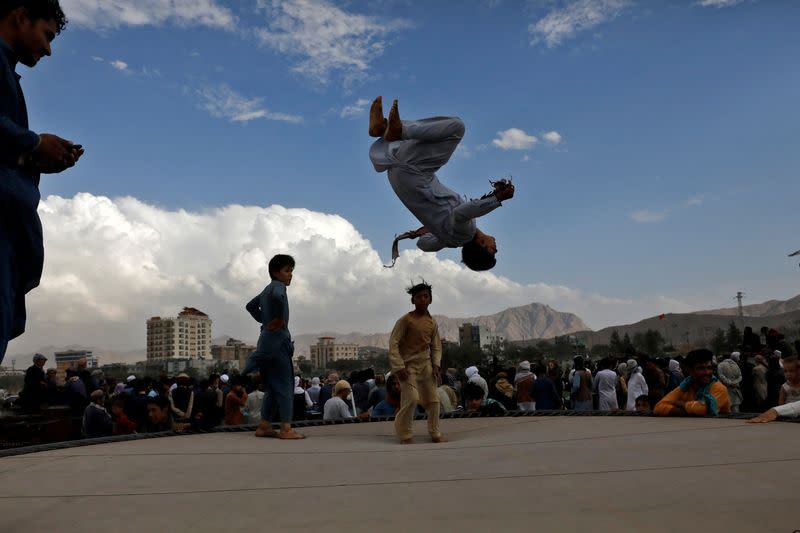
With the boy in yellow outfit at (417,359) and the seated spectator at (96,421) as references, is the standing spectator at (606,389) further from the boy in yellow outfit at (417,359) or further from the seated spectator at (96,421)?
the seated spectator at (96,421)

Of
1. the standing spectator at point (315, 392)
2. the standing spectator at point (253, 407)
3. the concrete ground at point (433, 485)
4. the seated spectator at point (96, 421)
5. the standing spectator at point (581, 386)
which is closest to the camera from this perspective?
the concrete ground at point (433, 485)

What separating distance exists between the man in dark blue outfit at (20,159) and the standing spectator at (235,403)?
583cm

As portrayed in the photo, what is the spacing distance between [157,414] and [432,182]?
499 cm

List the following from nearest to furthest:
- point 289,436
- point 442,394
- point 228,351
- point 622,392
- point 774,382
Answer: point 289,436 → point 442,394 → point 774,382 → point 622,392 → point 228,351

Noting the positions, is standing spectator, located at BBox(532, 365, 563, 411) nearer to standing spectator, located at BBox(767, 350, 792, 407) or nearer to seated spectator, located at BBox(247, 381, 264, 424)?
standing spectator, located at BBox(767, 350, 792, 407)

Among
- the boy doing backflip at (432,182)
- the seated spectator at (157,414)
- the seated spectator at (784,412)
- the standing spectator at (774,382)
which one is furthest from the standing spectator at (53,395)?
the standing spectator at (774,382)

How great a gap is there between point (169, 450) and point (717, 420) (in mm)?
4608

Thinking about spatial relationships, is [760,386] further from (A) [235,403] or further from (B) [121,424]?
(B) [121,424]

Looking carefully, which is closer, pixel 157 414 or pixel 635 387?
pixel 157 414

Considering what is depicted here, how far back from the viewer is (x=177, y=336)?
163375mm

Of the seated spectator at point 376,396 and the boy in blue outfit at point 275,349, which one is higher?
the boy in blue outfit at point 275,349

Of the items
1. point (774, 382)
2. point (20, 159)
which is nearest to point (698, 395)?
point (774, 382)

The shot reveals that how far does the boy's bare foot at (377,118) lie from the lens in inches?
223

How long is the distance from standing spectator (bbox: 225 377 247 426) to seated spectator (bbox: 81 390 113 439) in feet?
4.74
